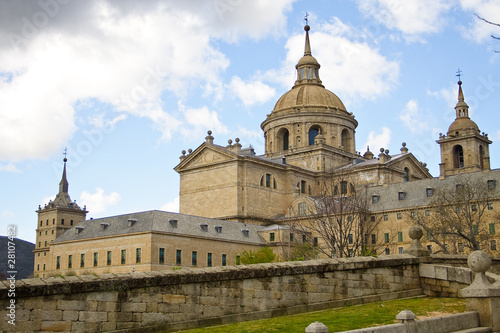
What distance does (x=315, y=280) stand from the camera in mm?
19438

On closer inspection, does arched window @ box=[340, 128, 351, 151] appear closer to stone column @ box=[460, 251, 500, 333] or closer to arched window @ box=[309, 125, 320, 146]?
arched window @ box=[309, 125, 320, 146]

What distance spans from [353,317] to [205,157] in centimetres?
6474

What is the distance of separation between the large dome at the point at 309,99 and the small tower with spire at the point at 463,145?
15949mm

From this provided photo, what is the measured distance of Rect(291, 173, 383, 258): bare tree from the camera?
55000mm

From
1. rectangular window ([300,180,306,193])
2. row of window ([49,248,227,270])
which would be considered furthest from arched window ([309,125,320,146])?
row of window ([49,248,227,270])

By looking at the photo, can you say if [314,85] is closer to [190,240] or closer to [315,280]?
[190,240]

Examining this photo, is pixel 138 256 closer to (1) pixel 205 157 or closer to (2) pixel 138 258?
(2) pixel 138 258

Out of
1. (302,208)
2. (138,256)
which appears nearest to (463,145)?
(302,208)

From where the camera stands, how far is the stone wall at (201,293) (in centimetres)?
1454

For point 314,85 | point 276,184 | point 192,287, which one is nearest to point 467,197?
point 276,184

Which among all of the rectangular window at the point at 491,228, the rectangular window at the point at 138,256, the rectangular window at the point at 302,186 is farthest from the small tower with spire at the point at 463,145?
the rectangular window at the point at 138,256

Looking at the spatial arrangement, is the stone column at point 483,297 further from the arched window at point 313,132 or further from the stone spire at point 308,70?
the stone spire at point 308,70

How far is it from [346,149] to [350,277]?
72251 millimetres

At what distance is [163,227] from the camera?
62.8m
